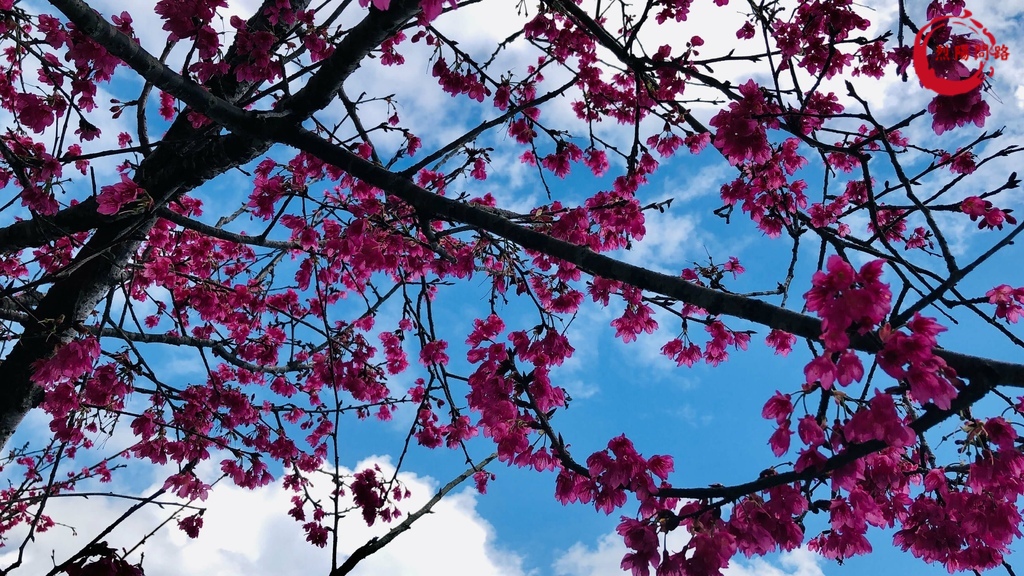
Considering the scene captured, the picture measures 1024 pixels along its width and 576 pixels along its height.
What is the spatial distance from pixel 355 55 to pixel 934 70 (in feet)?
10.5

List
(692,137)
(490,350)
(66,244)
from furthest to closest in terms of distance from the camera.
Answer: (66,244), (692,137), (490,350)

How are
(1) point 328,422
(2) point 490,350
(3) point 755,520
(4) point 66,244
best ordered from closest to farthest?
1. (3) point 755,520
2. (2) point 490,350
3. (4) point 66,244
4. (1) point 328,422

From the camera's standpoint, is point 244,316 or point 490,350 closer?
point 490,350

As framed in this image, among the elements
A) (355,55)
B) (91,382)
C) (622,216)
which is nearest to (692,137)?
(622,216)

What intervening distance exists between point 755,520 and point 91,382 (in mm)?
5035

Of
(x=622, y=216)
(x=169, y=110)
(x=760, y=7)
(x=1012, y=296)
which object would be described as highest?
(x=169, y=110)

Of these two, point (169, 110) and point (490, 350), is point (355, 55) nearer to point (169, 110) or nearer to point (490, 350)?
point (490, 350)

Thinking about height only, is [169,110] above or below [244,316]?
above

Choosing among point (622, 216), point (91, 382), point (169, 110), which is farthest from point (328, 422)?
point (622, 216)

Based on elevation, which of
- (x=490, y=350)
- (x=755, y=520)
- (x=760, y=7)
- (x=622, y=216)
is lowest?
(x=755, y=520)

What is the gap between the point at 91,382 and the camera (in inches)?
187

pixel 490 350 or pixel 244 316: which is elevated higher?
pixel 244 316

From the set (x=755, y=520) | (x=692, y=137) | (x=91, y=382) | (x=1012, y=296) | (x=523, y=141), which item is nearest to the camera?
(x=755, y=520)

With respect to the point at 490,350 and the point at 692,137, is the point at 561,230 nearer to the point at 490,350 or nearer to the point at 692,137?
the point at 490,350
